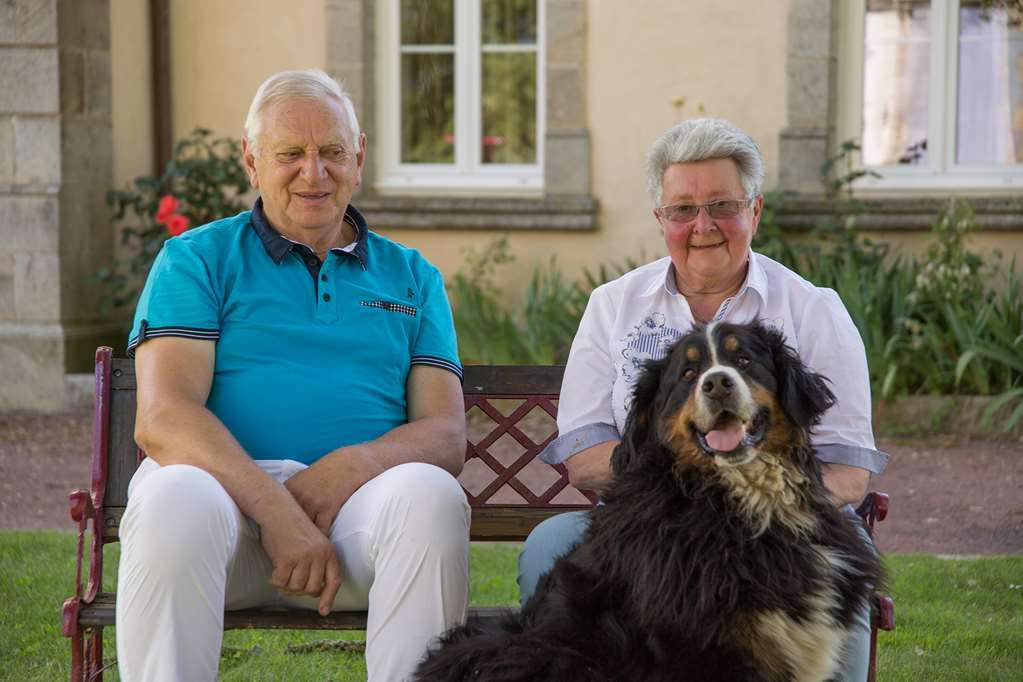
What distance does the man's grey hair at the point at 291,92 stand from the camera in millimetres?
3637

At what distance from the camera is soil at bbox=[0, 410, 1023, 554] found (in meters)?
6.30

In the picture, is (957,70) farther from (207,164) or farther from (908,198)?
(207,164)

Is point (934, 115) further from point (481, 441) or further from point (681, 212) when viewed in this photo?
point (681, 212)

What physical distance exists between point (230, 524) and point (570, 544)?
0.85 meters

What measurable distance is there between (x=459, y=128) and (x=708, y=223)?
23.0ft

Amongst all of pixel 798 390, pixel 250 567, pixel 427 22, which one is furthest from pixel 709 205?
pixel 427 22

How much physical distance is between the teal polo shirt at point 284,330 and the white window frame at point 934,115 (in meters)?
6.71

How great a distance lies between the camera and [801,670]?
2.90 metres

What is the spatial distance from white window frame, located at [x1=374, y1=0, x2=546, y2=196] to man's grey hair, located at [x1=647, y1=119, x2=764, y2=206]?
6584 millimetres

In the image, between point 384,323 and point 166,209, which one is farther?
point 166,209

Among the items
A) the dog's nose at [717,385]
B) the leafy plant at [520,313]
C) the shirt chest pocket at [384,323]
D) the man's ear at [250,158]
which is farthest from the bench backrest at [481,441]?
the leafy plant at [520,313]

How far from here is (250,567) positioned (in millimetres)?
3334

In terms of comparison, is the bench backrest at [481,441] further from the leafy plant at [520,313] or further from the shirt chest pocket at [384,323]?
the leafy plant at [520,313]

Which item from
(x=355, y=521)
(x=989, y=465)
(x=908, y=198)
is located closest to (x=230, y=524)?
(x=355, y=521)
